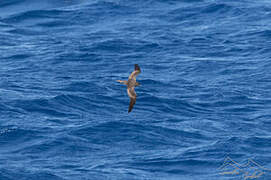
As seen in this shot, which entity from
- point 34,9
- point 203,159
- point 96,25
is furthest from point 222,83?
point 34,9

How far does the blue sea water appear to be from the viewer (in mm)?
26844

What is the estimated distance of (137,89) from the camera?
35.3 m

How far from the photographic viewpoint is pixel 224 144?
28156 mm

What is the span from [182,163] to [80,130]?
208 inches

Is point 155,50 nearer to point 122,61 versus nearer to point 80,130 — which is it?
point 122,61

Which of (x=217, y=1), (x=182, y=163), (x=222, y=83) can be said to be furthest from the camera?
(x=217, y=1)

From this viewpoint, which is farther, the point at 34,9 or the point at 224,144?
the point at 34,9

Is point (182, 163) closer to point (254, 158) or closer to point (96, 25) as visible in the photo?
point (254, 158)

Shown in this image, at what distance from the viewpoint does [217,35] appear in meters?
44.1

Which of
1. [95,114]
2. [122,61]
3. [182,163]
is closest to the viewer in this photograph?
[182,163]

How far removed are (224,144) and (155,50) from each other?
1445 centimetres

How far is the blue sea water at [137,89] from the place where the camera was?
2684 centimetres

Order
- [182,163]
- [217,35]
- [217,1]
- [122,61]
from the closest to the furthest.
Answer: [182,163] → [122,61] → [217,35] → [217,1]

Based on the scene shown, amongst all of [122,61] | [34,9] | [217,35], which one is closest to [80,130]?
[122,61]
